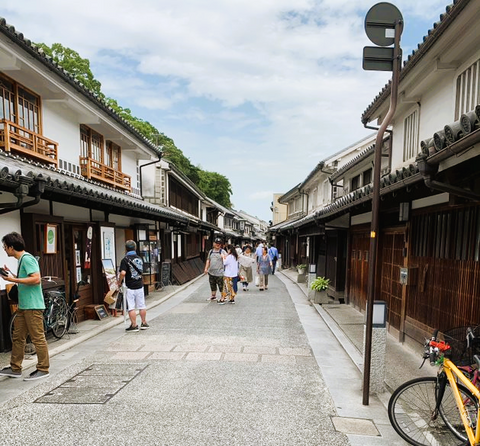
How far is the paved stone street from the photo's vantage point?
3.54 meters

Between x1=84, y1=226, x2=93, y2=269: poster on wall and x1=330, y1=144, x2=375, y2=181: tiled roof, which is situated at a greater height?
x1=330, y1=144, x2=375, y2=181: tiled roof

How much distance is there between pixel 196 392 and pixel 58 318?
3713 mm

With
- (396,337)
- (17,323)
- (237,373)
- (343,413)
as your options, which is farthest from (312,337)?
(17,323)

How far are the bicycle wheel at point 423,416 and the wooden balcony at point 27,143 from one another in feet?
26.8

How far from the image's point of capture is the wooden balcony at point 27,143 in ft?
23.8

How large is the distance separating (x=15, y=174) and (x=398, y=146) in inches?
339

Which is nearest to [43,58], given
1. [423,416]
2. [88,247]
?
[88,247]

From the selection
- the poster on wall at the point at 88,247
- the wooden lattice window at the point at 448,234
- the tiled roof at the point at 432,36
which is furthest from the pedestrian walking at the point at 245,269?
the wooden lattice window at the point at 448,234

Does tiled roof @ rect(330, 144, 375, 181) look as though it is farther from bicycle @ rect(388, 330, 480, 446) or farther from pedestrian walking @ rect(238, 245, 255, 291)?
bicycle @ rect(388, 330, 480, 446)

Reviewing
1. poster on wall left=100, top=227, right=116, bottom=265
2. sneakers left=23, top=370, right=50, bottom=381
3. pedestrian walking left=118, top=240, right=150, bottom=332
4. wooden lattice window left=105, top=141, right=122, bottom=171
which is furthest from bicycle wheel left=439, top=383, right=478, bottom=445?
wooden lattice window left=105, top=141, right=122, bottom=171

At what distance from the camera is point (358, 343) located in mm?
6910

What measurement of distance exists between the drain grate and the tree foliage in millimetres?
7304

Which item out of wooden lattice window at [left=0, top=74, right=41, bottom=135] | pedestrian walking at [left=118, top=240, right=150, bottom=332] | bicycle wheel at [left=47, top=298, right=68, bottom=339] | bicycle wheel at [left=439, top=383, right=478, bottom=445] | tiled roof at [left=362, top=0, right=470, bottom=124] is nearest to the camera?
bicycle wheel at [left=439, top=383, right=478, bottom=445]

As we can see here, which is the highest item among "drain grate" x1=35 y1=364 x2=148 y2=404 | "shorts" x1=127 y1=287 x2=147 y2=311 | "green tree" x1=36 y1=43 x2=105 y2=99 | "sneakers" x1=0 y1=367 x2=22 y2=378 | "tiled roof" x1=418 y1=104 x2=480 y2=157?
"green tree" x1=36 y1=43 x2=105 y2=99
